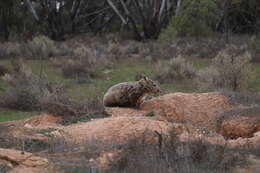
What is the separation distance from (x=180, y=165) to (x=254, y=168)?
916 millimetres

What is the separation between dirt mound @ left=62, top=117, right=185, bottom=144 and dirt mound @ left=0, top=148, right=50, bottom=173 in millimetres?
1514

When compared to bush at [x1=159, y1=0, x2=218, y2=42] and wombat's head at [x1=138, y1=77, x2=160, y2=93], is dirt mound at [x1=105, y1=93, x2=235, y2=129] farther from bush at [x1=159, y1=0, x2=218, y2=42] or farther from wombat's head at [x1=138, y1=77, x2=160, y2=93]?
bush at [x1=159, y1=0, x2=218, y2=42]

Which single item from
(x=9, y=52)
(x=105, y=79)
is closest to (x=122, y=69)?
(x=105, y=79)

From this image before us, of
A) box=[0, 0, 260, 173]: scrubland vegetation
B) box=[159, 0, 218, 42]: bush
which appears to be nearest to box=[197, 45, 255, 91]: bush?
box=[0, 0, 260, 173]: scrubland vegetation

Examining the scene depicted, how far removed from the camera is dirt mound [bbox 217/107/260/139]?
8984 mm

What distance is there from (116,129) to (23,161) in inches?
97.6

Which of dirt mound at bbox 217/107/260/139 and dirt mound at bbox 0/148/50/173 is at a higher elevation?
dirt mound at bbox 0/148/50/173

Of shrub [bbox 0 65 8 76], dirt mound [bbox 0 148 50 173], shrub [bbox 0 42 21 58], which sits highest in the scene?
shrub [bbox 0 42 21 58]

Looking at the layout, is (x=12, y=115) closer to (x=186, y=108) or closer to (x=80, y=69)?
(x=186, y=108)

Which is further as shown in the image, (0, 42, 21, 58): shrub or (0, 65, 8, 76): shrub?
(0, 42, 21, 58): shrub

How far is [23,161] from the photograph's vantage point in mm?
6117

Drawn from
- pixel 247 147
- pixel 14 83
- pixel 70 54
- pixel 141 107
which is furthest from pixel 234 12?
pixel 247 147

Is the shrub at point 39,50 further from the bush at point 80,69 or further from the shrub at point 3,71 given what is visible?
the shrub at point 3,71

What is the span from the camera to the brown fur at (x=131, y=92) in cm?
1062
